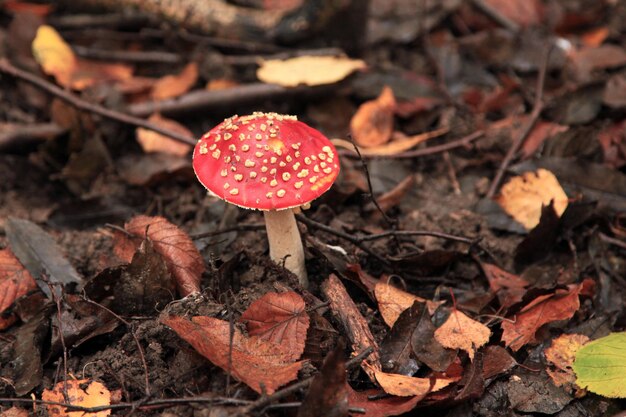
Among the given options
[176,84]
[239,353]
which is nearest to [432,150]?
[176,84]

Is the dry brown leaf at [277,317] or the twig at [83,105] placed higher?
the twig at [83,105]

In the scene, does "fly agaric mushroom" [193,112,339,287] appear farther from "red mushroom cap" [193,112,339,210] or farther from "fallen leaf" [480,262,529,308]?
"fallen leaf" [480,262,529,308]

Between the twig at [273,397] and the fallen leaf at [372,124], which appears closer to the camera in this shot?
the twig at [273,397]

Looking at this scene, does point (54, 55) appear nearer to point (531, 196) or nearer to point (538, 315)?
point (531, 196)

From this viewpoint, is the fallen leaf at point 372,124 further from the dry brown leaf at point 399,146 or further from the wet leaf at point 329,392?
the wet leaf at point 329,392

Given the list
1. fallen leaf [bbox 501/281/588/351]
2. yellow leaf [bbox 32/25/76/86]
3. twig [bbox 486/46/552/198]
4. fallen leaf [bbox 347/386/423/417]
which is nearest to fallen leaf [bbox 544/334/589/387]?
fallen leaf [bbox 501/281/588/351]

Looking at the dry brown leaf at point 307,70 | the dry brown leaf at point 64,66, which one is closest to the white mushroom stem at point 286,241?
the dry brown leaf at point 307,70

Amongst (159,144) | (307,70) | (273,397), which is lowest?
(159,144)
